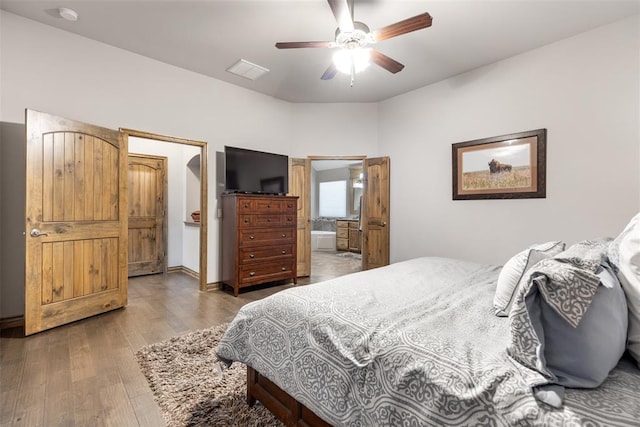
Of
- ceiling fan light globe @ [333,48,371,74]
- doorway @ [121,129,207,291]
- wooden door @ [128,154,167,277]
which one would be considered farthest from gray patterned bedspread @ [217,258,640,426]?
wooden door @ [128,154,167,277]

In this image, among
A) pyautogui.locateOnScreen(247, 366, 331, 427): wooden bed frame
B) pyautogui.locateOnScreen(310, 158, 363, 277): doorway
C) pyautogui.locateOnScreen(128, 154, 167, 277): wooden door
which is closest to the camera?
pyautogui.locateOnScreen(247, 366, 331, 427): wooden bed frame

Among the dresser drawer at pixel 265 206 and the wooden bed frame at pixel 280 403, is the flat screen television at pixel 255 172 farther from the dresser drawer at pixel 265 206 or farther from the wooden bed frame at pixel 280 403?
the wooden bed frame at pixel 280 403

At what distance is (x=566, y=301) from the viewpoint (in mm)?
795

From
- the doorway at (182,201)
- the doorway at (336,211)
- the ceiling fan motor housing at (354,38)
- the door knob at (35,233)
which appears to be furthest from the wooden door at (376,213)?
the door knob at (35,233)

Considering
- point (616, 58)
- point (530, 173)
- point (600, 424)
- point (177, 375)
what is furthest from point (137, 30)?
point (616, 58)

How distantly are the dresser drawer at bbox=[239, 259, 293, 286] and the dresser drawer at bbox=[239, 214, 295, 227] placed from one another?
0.55 meters

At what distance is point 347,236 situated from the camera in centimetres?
819

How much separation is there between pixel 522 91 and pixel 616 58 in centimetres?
76

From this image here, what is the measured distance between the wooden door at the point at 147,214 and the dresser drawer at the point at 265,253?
6.82 ft

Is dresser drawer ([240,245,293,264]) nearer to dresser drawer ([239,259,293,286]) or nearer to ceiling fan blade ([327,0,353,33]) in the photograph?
dresser drawer ([239,259,293,286])

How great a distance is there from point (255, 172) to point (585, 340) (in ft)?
12.9

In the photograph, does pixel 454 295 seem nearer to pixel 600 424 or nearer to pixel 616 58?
pixel 600 424

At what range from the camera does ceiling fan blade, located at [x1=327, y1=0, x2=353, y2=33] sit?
2025mm

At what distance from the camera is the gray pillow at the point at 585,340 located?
78cm
